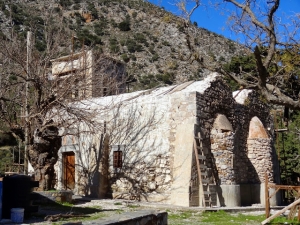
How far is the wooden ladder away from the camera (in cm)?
1363

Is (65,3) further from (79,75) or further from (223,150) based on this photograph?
(223,150)

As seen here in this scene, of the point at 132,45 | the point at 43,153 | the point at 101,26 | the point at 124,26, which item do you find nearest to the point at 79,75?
the point at 43,153

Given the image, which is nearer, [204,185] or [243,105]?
[204,185]

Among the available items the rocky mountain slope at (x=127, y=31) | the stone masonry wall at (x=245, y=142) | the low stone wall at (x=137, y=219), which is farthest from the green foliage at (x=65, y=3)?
the low stone wall at (x=137, y=219)

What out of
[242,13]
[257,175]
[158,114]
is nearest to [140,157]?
[158,114]

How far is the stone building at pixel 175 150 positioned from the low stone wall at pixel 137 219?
21.4 feet

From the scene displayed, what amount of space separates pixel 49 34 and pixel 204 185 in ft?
25.8

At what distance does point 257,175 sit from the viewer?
17.3 m

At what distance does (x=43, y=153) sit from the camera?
13.6 metres

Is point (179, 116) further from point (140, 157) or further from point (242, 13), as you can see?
point (242, 13)

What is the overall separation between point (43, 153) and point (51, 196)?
1.64m

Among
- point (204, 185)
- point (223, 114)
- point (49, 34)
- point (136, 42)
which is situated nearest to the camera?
point (204, 185)

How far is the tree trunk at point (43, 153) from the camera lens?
528 inches

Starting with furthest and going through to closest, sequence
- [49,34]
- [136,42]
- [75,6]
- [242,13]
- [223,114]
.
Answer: [75,6] → [136,42] → [223,114] → [49,34] → [242,13]
